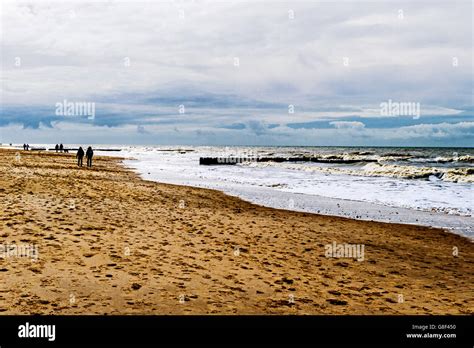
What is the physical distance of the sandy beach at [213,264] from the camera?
682 centimetres

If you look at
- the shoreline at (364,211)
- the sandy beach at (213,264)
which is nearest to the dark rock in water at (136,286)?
the sandy beach at (213,264)

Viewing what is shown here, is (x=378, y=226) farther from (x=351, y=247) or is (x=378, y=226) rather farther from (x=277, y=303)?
(x=277, y=303)

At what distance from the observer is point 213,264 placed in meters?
9.27

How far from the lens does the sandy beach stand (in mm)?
6824

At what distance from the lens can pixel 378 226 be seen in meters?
15.1

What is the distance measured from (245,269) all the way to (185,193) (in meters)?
14.2
